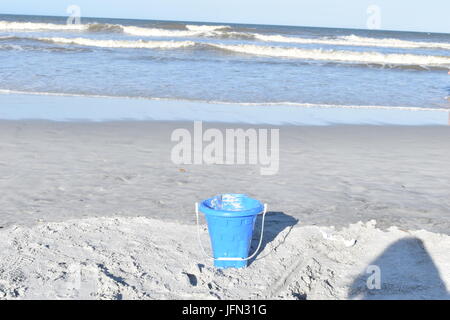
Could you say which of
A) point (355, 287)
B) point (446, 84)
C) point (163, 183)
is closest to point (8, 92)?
point (163, 183)

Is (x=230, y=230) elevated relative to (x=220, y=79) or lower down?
lower down

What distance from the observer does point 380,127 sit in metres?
9.27

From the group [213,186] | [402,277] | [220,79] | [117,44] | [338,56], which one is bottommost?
[402,277]

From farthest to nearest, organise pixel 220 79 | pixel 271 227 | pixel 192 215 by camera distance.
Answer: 1. pixel 220 79
2. pixel 192 215
3. pixel 271 227

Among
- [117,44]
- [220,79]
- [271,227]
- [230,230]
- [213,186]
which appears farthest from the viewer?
[117,44]

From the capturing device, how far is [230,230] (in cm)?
366

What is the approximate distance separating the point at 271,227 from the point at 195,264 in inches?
A: 42.0

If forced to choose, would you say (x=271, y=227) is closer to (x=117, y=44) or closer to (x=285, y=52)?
(x=285, y=52)

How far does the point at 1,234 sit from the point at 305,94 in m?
9.42

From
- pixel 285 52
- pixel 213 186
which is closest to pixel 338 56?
pixel 285 52

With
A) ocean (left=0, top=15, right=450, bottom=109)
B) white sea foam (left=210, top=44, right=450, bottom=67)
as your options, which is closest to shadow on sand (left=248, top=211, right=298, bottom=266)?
ocean (left=0, top=15, right=450, bottom=109)
